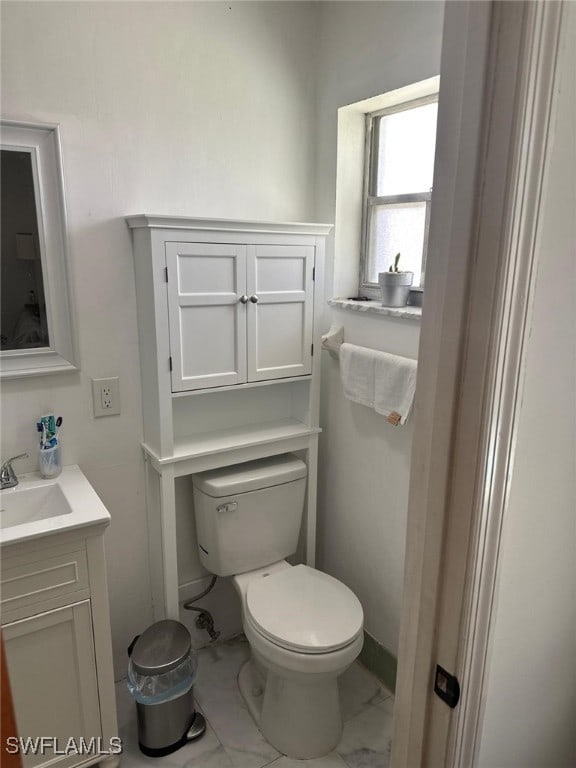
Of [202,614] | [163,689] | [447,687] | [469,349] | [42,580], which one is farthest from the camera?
[202,614]

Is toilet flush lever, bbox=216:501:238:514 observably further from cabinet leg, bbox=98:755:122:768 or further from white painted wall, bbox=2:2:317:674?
cabinet leg, bbox=98:755:122:768

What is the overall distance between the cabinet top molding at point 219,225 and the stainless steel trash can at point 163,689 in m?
1.31

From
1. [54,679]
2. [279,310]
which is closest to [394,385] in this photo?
[279,310]

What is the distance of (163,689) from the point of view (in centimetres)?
169

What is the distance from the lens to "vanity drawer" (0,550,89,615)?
1374mm

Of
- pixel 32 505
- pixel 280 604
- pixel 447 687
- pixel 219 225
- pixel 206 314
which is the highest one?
pixel 219 225

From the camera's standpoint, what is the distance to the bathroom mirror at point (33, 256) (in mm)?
1534

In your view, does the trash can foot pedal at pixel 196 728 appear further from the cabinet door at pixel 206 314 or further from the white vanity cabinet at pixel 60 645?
the cabinet door at pixel 206 314

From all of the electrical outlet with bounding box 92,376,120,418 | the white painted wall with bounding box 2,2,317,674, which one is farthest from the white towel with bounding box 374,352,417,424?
the electrical outlet with bounding box 92,376,120,418

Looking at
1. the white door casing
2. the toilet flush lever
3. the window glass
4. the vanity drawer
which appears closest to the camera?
the white door casing

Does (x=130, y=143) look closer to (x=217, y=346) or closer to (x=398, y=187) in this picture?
(x=217, y=346)

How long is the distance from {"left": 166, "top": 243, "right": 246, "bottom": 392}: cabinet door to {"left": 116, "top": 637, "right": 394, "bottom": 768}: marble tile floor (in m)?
1.12

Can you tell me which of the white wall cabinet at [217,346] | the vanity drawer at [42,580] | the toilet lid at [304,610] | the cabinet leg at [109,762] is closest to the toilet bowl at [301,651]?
the toilet lid at [304,610]

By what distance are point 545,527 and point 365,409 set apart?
114 cm
